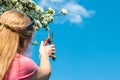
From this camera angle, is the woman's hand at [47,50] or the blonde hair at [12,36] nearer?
the blonde hair at [12,36]

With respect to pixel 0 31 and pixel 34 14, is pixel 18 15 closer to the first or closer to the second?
pixel 0 31

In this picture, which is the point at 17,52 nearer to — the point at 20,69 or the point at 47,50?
the point at 20,69

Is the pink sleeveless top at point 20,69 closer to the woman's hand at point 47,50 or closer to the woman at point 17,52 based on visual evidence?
the woman at point 17,52

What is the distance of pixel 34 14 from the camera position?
22.5 meters

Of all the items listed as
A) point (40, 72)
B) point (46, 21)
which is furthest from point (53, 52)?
point (46, 21)

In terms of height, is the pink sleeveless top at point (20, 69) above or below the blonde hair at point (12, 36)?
below

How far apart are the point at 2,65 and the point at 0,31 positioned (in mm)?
382

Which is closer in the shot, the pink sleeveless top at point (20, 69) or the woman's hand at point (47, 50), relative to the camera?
the pink sleeveless top at point (20, 69)

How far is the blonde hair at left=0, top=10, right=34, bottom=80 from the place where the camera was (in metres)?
5.26

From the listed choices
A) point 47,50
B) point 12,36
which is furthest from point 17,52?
point 47,50

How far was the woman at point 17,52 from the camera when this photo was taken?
5270 mm

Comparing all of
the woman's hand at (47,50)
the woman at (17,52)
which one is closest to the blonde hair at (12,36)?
the woman at (17,52)

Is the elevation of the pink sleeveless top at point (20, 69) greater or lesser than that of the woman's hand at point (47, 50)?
lesser

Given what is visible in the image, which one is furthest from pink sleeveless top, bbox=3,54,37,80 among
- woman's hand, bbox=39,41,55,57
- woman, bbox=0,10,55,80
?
woman's hand, bbox=39,41,55,57
